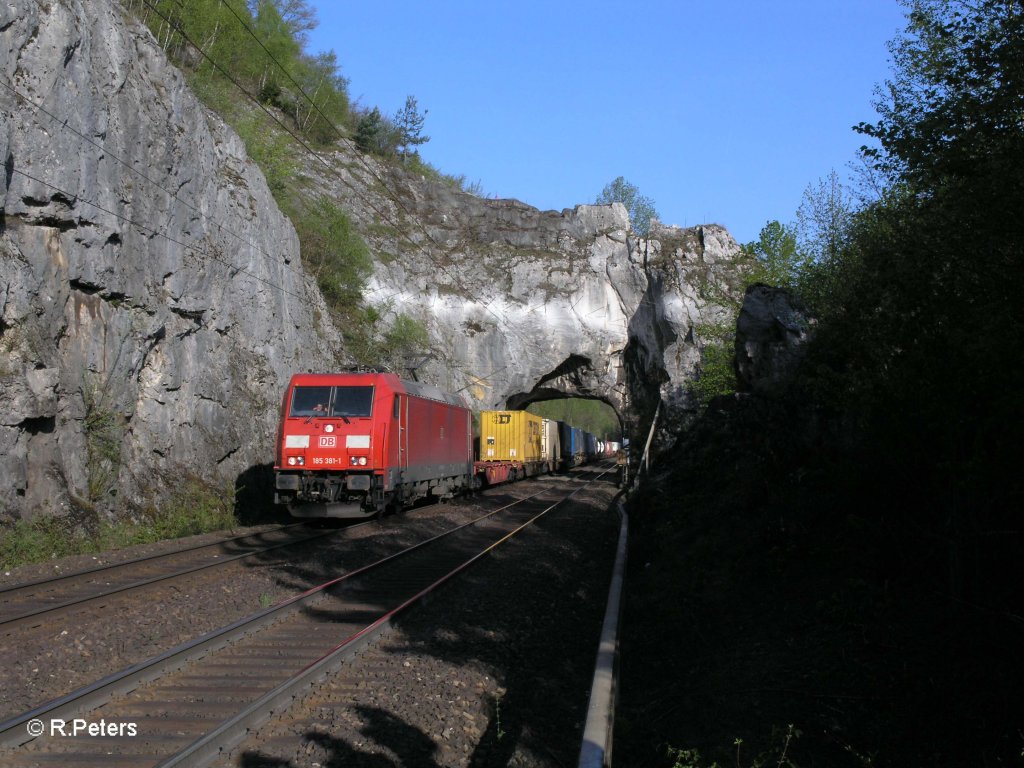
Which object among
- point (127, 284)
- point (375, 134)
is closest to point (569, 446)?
point (375, 134)

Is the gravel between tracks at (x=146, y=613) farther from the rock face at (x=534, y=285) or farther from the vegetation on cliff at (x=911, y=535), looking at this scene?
the rock face at (x=534, y=285)

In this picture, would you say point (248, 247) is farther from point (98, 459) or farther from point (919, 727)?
point (919, 727)

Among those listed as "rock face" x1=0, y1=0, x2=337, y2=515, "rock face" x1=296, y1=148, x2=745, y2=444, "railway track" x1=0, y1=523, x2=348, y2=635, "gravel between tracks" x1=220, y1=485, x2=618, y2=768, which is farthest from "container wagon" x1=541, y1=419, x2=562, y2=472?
"gravel between tracks" x1=220, y1=485, x2=618, y2=768

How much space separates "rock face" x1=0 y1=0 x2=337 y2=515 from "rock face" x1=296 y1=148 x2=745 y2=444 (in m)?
19.5

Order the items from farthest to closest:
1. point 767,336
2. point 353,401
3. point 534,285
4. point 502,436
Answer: point 534,285
point 502,436
point 353,401
point 767,336

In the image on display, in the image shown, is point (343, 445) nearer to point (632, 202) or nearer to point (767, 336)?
point (767, 336)

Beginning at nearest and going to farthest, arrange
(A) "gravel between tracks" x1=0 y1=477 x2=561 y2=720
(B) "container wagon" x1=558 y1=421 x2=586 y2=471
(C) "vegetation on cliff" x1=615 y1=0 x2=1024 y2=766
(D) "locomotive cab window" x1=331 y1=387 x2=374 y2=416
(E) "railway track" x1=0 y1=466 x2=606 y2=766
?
(C) "vegetation on cliff" x1=615 y1=0 x2=1024 y2=766, (E) "railway track" x1=0 y1=466 x2=606 y2=766, (A) "gravel between tracks" x1=0 y1=477 x2=561 y2=720, (D) "locomotive cab window" x1=331 y1=387 x2=374 y2=416, (B) "container wagon" x1=558 y1=421 x2=586 y2=471

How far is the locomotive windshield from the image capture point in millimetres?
17062

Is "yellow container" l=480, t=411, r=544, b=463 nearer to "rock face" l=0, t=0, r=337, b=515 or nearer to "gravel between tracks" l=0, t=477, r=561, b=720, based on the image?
"rock face" l=0, t=0, r=337, b=515

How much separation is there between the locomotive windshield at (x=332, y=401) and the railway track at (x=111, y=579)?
2.89 meters

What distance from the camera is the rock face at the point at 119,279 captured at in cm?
1470

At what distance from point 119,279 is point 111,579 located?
9.31 metres

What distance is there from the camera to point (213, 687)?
241 inches

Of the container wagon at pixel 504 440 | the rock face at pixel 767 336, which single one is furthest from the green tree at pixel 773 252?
the rock face at pixel 767 336
